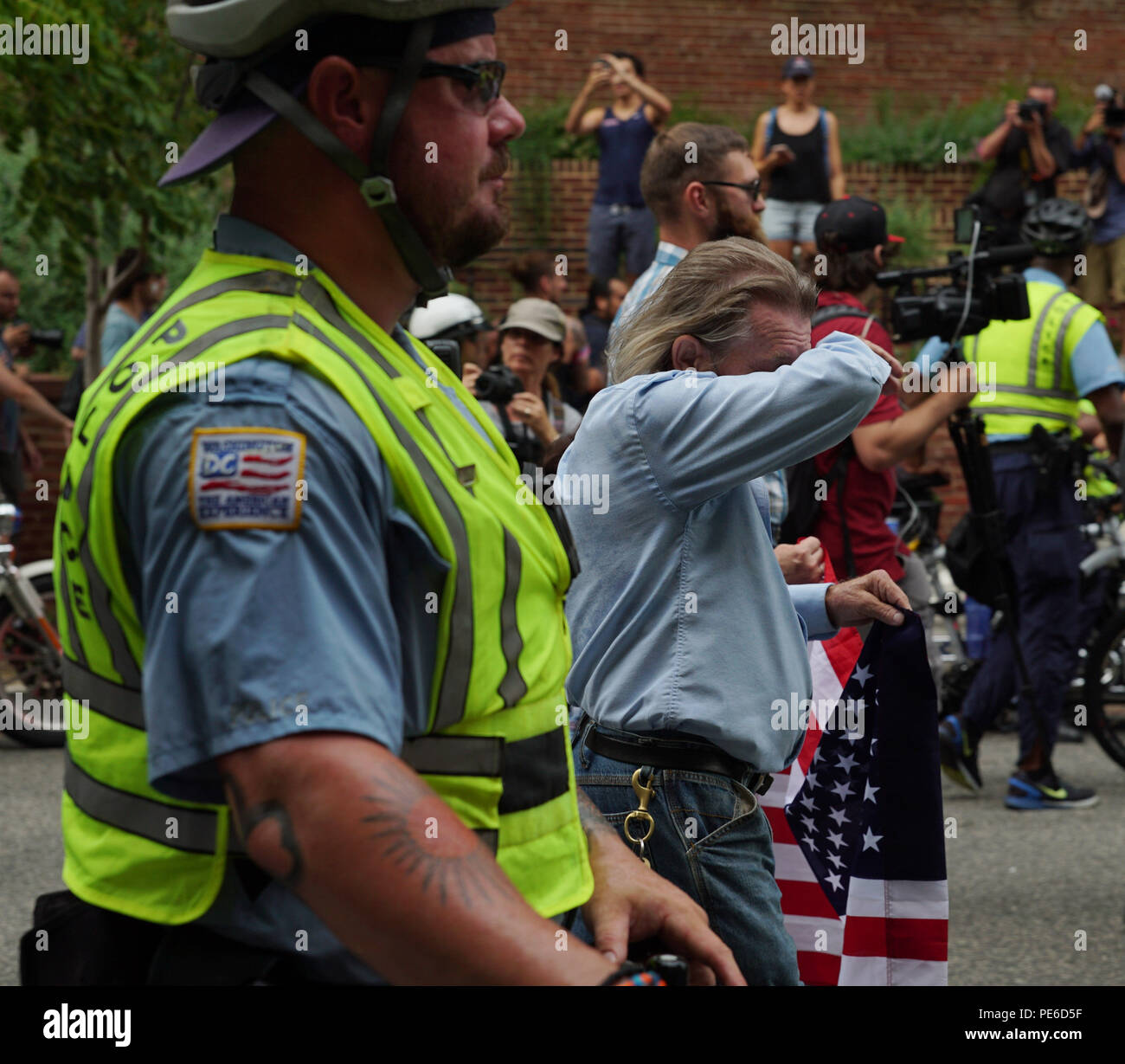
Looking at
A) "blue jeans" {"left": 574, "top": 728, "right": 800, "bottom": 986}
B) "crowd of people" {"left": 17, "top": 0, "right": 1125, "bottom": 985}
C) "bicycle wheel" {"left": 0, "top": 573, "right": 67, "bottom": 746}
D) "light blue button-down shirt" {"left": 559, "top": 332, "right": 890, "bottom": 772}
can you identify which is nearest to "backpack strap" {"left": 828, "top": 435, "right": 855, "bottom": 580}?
"light blue button-down shirt" {"left": 559, "top": 332, "right": 890, "bottom": 772}

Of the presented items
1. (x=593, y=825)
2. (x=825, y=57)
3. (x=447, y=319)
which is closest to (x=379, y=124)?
(x=593, y=825)

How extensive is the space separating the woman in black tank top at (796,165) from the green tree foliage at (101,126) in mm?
4232

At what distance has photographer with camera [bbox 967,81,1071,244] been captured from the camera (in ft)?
42.9

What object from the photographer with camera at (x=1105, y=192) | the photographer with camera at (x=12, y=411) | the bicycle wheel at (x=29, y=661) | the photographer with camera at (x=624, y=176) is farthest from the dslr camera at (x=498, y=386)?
the photographer with camera at (x=1105, y=192)

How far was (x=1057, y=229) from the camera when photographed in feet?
25.0

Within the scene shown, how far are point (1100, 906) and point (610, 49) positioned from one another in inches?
491

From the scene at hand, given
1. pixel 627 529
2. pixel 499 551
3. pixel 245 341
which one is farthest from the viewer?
pixel 627 529

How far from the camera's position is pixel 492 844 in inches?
58.6

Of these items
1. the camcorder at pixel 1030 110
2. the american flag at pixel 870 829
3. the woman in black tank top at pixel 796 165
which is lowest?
the american flag at pixel 870 829

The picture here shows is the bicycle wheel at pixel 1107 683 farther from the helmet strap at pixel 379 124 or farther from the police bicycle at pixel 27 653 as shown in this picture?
the helmet strap at pixel 379 124

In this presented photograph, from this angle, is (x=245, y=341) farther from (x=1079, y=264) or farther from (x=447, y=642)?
(x=1079, y=264)

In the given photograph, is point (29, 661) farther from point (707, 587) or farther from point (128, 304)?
point (707, 587)

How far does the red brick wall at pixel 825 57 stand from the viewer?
52.6 feet
